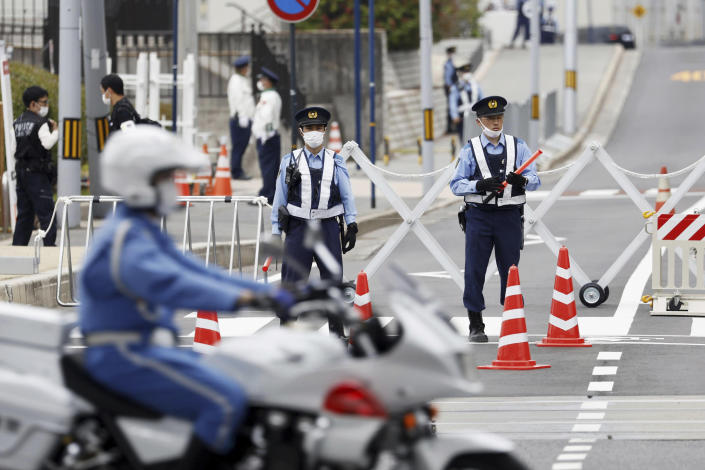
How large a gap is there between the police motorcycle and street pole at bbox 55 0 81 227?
14.0m

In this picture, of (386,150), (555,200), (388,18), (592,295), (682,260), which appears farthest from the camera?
(388,18)

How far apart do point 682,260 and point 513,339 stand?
311cm

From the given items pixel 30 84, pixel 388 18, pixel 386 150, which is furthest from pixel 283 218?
pixel 388 18

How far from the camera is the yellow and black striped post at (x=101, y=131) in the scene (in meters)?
21.3

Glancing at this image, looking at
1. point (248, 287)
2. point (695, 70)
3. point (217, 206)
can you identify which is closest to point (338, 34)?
point (217, 206)

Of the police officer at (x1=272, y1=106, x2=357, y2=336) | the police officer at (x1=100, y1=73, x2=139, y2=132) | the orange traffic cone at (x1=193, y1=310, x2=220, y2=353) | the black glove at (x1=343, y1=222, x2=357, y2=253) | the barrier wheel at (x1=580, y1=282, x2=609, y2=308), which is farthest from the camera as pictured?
the police officer at (x1=100, y1=73, x2=139, y2=132)

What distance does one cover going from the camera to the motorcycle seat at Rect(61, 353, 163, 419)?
6.06 metres

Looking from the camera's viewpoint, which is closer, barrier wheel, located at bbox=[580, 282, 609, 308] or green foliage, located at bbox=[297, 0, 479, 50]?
barrier wheel, located at bbox=[580, 282, 609, 308]

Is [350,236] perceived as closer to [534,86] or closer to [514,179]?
[514,179]

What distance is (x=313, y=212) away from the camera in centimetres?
A: 1262

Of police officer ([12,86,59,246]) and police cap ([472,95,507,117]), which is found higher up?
police cap ([472,95,507,117])

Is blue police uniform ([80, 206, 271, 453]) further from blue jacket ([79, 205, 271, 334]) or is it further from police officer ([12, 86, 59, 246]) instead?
police officer ([12, 86, 59, 246])

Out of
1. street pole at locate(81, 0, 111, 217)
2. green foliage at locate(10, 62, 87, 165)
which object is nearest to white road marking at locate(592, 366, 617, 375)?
street pole at locate(81, 0, 111, 217)

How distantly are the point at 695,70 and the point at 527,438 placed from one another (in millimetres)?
49668
